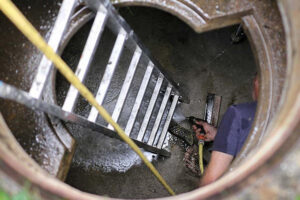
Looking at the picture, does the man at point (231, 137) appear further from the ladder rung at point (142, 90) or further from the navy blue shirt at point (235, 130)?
the ladder rung at point (142, 90)

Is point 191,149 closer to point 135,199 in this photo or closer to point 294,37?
point 135,199

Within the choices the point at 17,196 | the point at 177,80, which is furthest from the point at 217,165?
the point at 177,80

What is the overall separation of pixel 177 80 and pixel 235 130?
1.94 meters

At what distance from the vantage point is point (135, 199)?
4.09 m

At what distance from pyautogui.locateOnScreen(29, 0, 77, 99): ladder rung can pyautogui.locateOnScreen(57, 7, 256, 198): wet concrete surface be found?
217 cm

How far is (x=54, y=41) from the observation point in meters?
2.09

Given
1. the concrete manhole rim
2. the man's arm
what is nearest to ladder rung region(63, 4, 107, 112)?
the concrete manhole rim

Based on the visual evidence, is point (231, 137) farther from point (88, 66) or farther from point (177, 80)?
point (177, 80)

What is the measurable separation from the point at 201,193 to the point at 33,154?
1473 millimetres

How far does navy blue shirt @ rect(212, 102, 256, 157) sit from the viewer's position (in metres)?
2.80

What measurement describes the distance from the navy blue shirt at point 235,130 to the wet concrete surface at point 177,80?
5.19ft

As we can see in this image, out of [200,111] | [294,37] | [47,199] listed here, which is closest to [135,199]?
[200,111]

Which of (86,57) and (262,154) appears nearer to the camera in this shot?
(262,154)

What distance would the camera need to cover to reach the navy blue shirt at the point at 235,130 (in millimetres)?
2801
